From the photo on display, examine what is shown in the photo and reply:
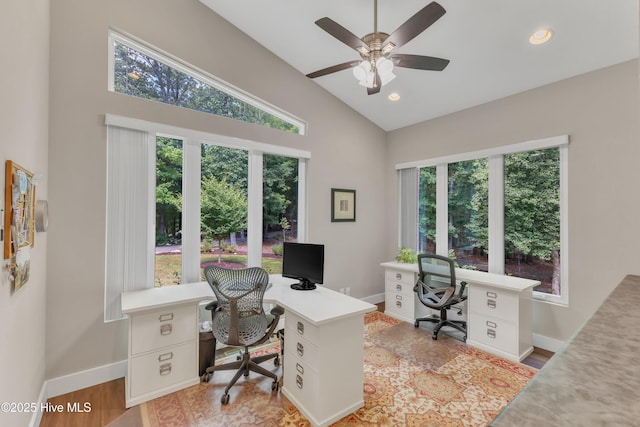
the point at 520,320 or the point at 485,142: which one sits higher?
the point at 485,142

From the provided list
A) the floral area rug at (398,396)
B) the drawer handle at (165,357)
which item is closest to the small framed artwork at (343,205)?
the floral area rug at (398,396)

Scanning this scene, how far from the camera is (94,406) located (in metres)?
2.25

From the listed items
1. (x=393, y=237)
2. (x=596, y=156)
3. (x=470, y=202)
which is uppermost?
(x=596, y=156)

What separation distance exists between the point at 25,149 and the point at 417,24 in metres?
2.56

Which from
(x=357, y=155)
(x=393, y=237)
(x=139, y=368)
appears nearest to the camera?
(x=139, y=368)

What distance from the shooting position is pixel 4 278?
1.42 metres

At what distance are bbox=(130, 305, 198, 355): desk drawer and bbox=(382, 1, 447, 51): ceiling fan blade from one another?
268 centimetres

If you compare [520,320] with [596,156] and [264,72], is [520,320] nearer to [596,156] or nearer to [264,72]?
[596,156]

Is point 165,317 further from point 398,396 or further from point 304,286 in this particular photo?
point 398,396

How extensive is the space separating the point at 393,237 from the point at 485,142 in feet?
6.44

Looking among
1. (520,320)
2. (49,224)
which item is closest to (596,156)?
(520,320)

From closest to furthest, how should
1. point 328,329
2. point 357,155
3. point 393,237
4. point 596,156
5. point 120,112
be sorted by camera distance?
point 328,329 < point 120,112 < point 596,156 < point 357,155 < point 393,237

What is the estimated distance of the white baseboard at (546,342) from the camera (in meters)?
3.10

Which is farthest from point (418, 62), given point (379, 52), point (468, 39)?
point (468, 39)
